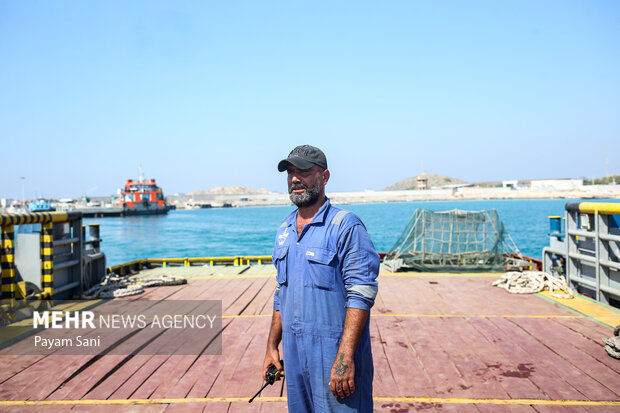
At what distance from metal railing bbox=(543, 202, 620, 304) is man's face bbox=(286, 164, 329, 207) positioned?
5.60m

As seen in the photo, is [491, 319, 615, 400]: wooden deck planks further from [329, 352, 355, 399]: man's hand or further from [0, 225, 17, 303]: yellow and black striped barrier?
[0, 225, 17, 303]: yellow and black striped barrier

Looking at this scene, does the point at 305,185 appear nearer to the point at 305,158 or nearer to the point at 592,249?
the point at 305,158

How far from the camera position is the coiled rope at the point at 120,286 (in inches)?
309

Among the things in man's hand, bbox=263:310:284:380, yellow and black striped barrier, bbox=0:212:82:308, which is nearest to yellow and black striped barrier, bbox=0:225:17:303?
yellow and black striped barrier, bbox=0:212:82:308

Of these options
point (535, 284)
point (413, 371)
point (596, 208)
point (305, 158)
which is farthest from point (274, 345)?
point (535, 284)

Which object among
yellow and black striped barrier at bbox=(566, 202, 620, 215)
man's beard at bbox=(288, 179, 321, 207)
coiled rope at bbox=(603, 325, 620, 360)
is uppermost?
man's beard at bbox=(288, 179, 321, 207)

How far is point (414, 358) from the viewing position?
4570mm

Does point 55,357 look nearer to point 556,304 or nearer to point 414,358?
point 414,358

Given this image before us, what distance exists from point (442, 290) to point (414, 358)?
12.5 feet

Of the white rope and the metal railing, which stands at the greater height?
the metal railing

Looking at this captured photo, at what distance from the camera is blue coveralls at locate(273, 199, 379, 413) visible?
233 cm

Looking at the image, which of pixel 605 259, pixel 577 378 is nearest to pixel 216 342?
pixel 577 378

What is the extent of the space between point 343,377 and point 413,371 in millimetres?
2304

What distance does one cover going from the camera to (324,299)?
2.39 metres
